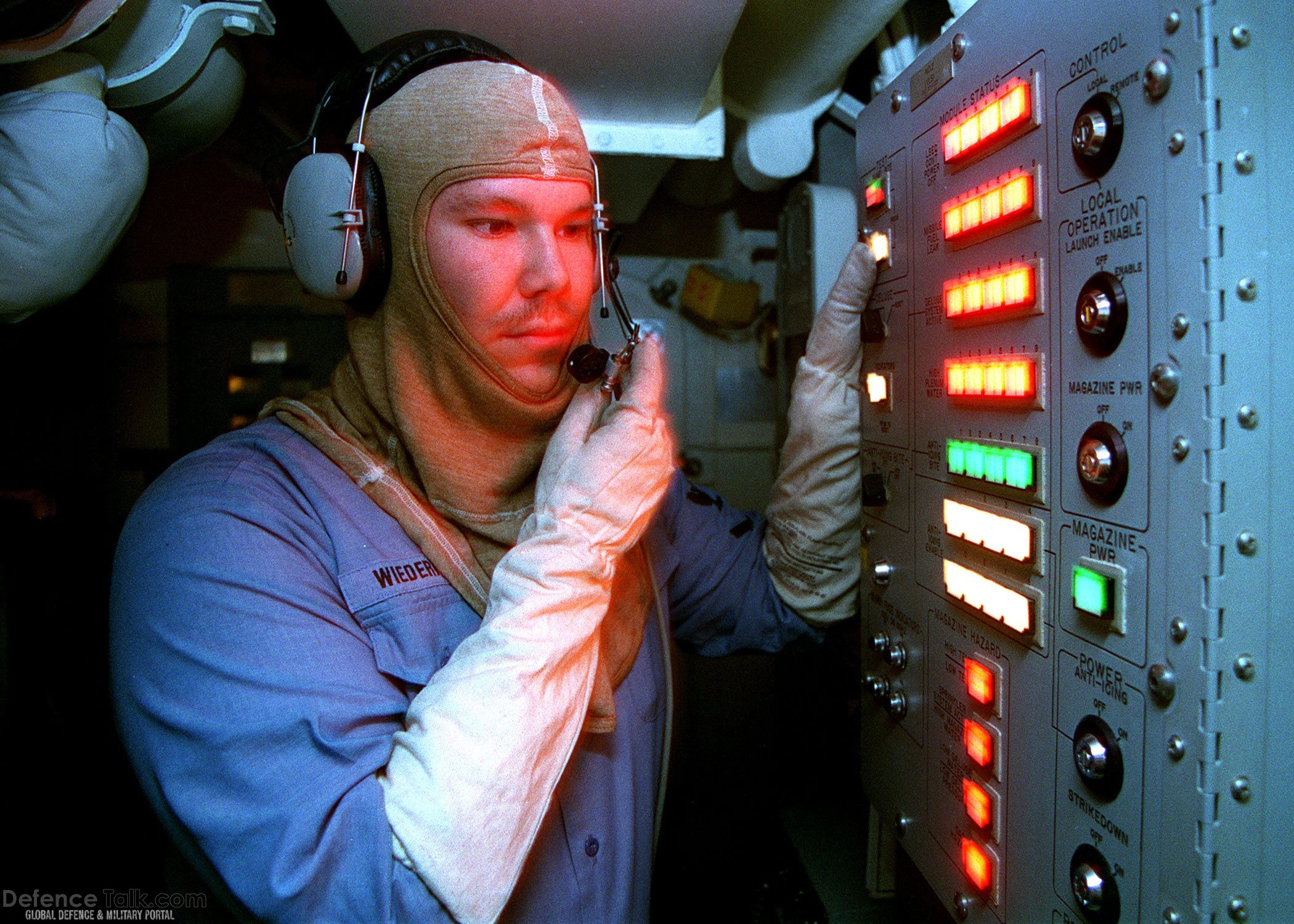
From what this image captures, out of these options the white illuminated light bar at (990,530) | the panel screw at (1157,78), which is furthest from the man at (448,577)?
the panel screw at (1157,78)

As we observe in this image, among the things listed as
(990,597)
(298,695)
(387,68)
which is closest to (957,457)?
(990,597)

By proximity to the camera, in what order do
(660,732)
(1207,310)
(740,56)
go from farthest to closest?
(740,56) → (660,732) → (1207,310)

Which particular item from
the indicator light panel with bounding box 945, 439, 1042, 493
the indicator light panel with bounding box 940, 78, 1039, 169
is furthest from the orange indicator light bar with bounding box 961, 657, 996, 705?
the indicator light panel with bounding box 940, 78, 1039, 169

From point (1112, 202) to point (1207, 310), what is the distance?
0.18m

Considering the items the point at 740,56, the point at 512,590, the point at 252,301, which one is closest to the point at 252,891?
the point at 512,590

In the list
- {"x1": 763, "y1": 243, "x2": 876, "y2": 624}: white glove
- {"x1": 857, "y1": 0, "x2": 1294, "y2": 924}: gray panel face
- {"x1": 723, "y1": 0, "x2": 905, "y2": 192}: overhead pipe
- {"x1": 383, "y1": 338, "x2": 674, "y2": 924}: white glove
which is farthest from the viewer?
{"x1": 723, "y1": 0, "x2": 905, "y2": 192}: overhead pipe

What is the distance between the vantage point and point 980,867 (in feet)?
3.47

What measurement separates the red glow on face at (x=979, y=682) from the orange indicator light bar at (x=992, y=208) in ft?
1.95

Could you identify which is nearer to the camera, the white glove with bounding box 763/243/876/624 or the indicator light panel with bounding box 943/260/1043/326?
the indicator light panel with bounding box 943/260/1043/326

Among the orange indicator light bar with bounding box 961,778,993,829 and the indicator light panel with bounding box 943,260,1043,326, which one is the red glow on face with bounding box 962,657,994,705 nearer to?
the orange indicator light bar with bounding box 961,778,993,829

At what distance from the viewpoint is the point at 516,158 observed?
1.15 meters

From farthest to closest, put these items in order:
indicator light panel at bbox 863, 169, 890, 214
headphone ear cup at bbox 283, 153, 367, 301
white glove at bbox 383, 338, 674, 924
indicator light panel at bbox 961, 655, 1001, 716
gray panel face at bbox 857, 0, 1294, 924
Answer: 1. indicator light panel at bbox 863, 169, 890, 214
2. headphone ear cup at bbox 283, 153, 367, 301
3. indicator light panel at bbox 961, 655, 1001, 716
4. white glove at bbox 383, 338, 674, 924
5. gray panel face at bbox 857, 0, 1294, 924

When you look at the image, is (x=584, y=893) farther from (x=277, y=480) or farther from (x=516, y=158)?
(x=516, y=158)

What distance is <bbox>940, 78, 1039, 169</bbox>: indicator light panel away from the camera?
2.97ft
